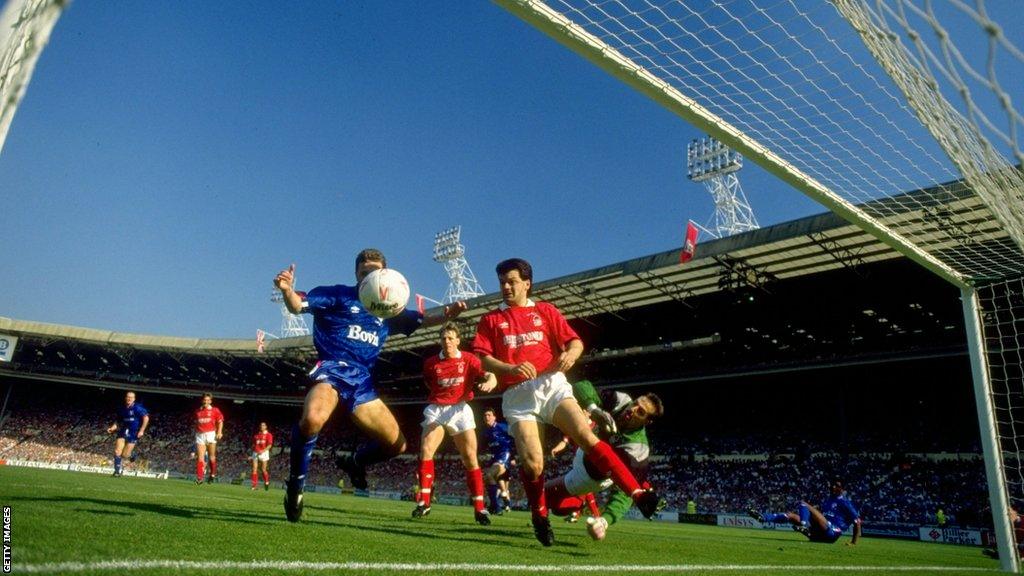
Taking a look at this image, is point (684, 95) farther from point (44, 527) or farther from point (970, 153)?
point (44, 527)

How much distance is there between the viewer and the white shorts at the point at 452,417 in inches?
311

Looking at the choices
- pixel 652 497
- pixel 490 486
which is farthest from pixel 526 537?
pixel 490 486

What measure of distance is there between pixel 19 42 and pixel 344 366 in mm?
4099

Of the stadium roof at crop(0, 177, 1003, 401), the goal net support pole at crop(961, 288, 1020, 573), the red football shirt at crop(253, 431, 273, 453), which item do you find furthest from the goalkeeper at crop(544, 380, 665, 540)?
the red football shirt at crop(253, 431, 273, 453)

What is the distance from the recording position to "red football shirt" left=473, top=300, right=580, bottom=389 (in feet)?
16.3

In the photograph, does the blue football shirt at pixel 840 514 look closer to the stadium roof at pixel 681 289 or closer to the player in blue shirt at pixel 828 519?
the player in blue shirt at pixel 828 519

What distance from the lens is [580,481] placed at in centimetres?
555

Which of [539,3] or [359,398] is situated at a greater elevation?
[539,3]

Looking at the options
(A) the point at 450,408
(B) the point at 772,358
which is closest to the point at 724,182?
(B) the point at 772,358

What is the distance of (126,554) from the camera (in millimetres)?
2707

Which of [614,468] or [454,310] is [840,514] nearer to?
[614,468]

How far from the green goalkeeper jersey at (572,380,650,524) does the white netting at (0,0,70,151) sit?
437 cm

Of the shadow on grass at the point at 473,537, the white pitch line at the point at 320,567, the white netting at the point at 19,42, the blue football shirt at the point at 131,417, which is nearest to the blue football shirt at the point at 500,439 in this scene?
the shadow on grass at the point at 473,537

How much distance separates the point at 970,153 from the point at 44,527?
684 centimetres
